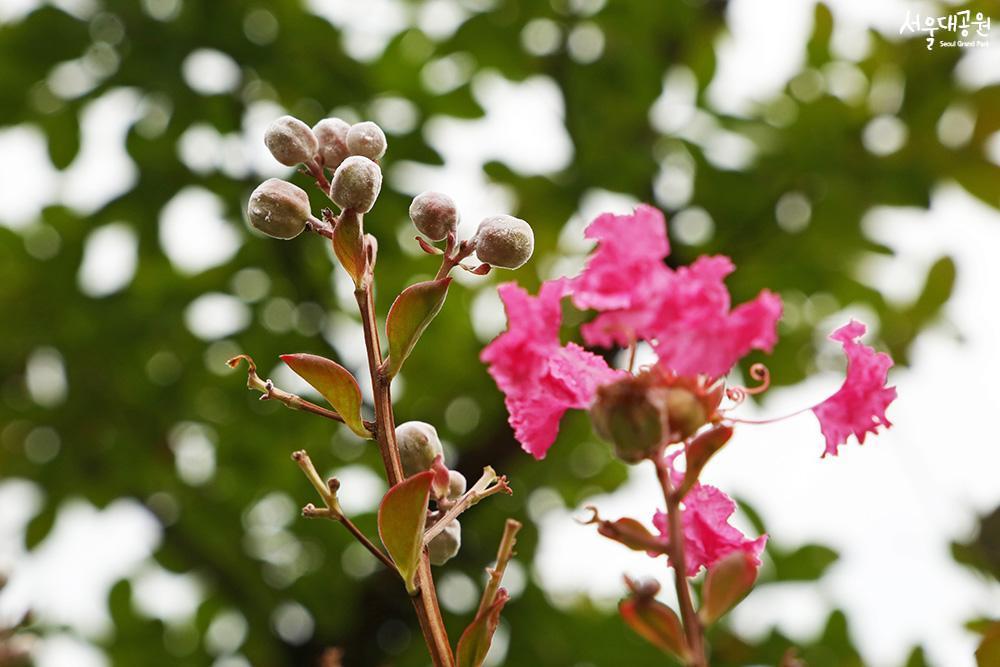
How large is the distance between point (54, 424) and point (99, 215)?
415 millimetres

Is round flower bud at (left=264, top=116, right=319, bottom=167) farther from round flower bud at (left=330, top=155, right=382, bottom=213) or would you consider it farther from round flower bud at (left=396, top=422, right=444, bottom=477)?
round flower bud at (left=396, top=422, right=444, bottom=477)

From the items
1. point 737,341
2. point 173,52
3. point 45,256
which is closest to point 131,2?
point 173,52

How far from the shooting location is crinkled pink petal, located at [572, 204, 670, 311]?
41 centimetres

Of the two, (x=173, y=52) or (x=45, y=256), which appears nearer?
(x=173, y=52)

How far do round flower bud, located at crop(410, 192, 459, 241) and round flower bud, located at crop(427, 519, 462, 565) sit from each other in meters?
0.16

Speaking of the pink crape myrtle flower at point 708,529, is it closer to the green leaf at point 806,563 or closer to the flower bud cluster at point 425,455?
the flower bud cluster at point 425,455

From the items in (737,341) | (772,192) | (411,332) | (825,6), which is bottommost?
(772,192)

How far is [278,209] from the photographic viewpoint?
562 millimetres

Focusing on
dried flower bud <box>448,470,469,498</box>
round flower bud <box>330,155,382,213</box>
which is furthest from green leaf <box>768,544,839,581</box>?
round flower bud <box>330,155,382,213</box>

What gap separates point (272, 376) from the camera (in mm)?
1746

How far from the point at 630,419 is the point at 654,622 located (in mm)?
75

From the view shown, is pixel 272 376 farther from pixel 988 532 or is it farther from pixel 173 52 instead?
pixel 988 532

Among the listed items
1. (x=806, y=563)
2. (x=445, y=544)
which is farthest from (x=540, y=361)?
(x=806, y=563)

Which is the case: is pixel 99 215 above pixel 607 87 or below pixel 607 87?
below
